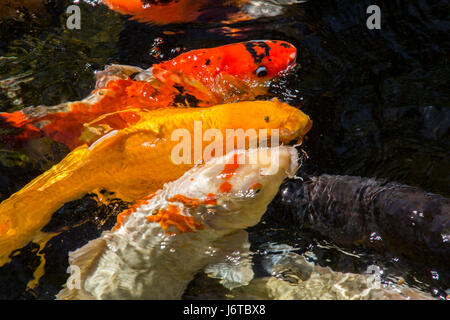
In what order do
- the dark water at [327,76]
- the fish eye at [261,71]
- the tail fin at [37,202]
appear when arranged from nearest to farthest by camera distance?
the tail fin at [37,202] < the dark water at [327,76] < the fish eye at [261,71]

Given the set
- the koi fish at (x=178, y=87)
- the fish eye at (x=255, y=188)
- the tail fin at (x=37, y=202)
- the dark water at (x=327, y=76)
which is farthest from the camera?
the koi fish at (x=178, y=87)

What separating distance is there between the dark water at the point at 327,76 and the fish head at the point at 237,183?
37 cm

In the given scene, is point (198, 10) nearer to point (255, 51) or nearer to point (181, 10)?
point (181, 10)

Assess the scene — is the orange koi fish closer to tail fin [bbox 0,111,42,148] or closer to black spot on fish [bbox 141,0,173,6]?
black spot on fish [bbox 141,0,173,6]

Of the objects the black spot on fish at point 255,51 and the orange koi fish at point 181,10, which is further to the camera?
the orange koi fish at point 181,10

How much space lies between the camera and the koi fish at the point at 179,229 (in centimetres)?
250

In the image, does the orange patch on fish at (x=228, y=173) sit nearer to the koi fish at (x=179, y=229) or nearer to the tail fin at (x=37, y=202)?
the koi fish at (x=179, y=229)

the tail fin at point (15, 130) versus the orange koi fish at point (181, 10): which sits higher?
the orange koi fish at point (181, 10)

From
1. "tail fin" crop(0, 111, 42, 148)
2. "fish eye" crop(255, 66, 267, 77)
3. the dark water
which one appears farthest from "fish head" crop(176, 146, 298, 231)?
"tail fin" crop(0, 111, 42, 148)

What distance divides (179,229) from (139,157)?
1.58 ft

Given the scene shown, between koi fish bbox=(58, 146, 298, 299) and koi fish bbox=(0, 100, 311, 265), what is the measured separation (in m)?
0.13

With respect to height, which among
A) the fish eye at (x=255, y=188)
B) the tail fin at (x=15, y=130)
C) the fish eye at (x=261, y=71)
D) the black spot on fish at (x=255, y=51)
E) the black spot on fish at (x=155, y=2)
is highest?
the black spot on fish at (x=155, y=2)

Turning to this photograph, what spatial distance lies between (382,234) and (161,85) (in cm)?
192

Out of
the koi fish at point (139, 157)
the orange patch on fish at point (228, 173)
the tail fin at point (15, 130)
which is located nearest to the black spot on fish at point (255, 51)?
the koi fish at point (139, 157)
